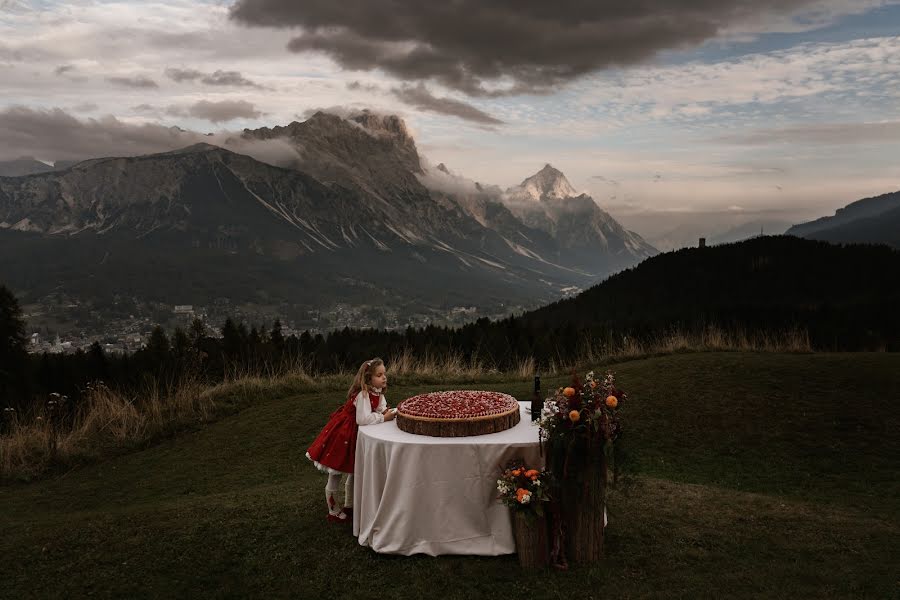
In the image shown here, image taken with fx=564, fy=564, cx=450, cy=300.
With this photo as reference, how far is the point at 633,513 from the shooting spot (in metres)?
6.59

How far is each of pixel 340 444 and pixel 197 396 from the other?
25.9ft

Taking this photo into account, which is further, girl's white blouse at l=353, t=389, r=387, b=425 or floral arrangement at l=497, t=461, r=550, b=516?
girl's white blouse at l=353, t=389, r=387, b=425

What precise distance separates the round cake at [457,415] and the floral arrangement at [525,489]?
59 centimetres

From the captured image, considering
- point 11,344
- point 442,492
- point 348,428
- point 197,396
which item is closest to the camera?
point 442,492

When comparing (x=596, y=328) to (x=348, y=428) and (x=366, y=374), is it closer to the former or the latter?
(x=366, y=374)

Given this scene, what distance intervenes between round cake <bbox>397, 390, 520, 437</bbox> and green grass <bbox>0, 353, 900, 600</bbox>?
4.13ft

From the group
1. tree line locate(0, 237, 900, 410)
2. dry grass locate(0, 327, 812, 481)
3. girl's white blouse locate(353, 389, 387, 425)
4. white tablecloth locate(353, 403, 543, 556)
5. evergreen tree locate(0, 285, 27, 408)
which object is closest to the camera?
white tablecloth locate(353, 403, 543, 556)

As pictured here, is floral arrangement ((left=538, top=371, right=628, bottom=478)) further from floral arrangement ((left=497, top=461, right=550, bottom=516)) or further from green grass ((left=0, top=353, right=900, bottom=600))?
green grass ((left=0, top=353, right=900, bottom=600))

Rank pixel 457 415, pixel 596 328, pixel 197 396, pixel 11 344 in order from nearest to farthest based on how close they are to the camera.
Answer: pixel 457 415
pixel 197 396
pixel 596 328
pixel 11 344

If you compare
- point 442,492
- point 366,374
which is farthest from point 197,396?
point 442,492

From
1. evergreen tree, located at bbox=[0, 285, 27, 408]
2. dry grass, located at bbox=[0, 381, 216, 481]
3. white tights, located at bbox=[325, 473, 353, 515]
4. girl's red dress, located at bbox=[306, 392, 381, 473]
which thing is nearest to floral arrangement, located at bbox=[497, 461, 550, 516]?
girl's red dress, located at bbox=[306, 392, 381, 473]

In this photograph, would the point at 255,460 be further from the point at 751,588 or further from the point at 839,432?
the point at 839,432

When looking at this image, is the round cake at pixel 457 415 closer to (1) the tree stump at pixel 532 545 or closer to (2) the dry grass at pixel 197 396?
(1) the tree stump at pixel 532 545

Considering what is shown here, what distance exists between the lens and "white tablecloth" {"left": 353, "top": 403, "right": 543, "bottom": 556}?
5.51m
